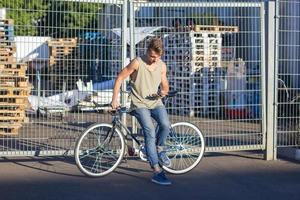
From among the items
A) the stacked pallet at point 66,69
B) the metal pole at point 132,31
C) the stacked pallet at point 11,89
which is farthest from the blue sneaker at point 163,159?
the stacked pallet at point 11,89

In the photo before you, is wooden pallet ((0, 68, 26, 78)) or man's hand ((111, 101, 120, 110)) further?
wooden pallet ((0, 68, 26, 78))

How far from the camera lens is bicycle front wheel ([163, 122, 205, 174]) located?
326 inches

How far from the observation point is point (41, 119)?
368 inches

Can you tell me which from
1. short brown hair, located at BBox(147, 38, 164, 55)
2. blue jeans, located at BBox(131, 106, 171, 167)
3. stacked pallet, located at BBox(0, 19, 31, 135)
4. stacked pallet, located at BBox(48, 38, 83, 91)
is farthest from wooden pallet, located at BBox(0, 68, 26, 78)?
short brown hair, located at BBox(147, 38, 164, 55)

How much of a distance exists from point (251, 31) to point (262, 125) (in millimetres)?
1458

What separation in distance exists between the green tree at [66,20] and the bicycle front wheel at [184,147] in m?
2.09

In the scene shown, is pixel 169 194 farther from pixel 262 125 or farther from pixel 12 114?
pixel 12 114

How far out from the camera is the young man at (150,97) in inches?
303

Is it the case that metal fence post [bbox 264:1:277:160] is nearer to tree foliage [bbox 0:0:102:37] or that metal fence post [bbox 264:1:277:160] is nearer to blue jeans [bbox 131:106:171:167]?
blue jeans [bbox 131:106:171:167]

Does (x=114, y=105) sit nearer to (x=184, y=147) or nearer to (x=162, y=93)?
(x=162, y=93)

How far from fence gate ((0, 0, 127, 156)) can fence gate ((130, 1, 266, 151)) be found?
51 cm

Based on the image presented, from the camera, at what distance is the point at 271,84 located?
364 inches

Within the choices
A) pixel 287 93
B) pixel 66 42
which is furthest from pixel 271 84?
pixel 66 42

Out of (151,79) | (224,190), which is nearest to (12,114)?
(151,79)
